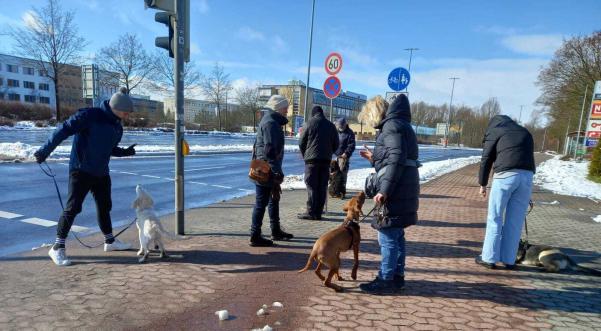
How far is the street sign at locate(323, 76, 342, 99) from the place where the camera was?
7566 millimetres

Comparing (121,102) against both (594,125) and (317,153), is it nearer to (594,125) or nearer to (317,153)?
(317,153)

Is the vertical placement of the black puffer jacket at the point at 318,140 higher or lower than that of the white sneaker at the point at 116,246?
higher

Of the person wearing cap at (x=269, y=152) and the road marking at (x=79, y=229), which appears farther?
the road marking at (x=79, y=229)

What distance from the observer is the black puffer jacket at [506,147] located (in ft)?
13.2

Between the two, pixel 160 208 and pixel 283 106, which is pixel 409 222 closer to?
pixel 283 106

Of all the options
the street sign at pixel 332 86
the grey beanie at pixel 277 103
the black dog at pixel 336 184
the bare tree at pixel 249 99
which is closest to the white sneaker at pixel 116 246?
the grey beanie at pixel 277 103

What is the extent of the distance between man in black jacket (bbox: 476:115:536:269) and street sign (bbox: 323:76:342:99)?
373 cm

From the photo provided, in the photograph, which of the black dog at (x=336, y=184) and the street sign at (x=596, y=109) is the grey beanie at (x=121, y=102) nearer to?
the black dog at (x=336, y=184)

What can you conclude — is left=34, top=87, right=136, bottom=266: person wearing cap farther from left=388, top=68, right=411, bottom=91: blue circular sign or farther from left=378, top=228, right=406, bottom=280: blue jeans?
left=388, top=68, right=411, bottom=91: blue circular sign

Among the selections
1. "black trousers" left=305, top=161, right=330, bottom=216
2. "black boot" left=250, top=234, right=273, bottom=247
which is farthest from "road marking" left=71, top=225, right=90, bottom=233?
"black trousers" left=305, top=161, right=330, bottom=216

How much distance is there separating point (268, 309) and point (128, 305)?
122 centimetres

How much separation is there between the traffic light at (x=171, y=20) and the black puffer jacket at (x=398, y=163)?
2917mm

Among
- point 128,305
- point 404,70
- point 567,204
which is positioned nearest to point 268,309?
point 128,305

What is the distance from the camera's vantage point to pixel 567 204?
937 cm
